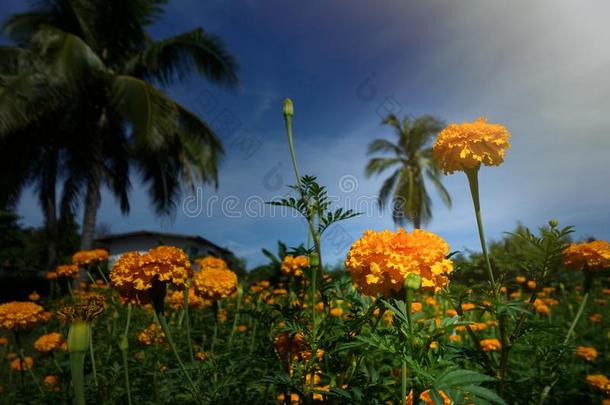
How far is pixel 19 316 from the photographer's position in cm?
192

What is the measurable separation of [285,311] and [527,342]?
78 cm

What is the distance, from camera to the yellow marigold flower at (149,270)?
1212 millimetres

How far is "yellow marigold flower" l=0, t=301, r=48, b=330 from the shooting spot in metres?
1.88

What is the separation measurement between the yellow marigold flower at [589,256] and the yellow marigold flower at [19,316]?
8.44 feet

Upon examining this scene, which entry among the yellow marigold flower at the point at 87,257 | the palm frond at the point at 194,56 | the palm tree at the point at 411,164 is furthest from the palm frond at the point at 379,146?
the yellow marigold flower at the point at 87,257

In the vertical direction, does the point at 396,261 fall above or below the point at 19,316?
above

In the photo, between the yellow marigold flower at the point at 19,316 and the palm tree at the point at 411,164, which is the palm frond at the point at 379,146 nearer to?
the palm tree at the point at 411,164

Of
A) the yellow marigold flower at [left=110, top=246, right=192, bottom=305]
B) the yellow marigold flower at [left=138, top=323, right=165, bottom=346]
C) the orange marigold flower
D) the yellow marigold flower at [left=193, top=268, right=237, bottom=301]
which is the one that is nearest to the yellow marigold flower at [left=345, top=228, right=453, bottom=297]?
the orange marigold flower

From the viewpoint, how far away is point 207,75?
1076 centimetres

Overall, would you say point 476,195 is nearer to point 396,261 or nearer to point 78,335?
point 396,261

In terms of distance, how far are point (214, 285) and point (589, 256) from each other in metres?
1.65

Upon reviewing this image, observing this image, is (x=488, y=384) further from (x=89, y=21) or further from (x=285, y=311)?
(x=89, y=21)

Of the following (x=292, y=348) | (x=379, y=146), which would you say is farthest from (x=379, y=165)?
(x=292, y=348)

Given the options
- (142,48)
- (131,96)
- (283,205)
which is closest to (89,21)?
(142,48)
